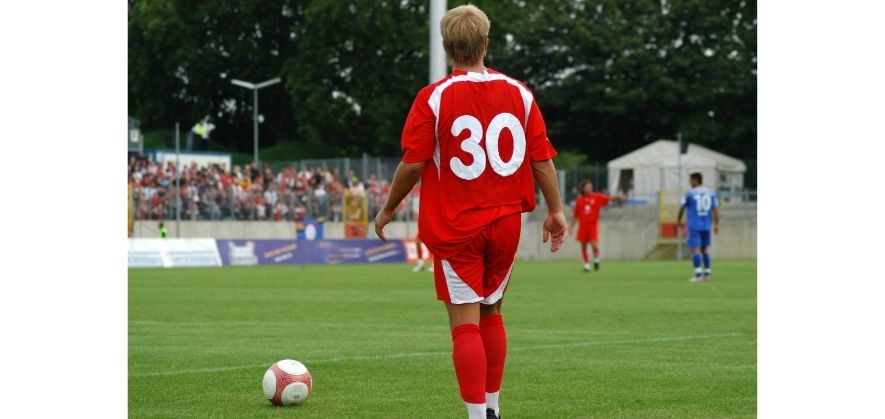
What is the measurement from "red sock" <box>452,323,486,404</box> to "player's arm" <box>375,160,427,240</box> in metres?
0.71

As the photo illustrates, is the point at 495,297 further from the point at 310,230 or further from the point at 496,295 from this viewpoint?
the point at 310,230

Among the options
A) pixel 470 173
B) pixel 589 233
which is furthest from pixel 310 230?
pixel 470 173

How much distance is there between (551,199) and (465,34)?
3.23 ft

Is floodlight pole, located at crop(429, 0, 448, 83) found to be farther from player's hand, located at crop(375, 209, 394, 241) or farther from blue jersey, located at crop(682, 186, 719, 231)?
player's hand, located at crop(375, 209, 394, 241)

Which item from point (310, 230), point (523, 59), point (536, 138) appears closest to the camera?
point (536, 138)

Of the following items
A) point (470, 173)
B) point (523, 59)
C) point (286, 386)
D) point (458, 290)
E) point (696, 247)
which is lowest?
point (286, 386)

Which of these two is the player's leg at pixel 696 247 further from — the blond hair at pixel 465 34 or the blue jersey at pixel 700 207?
the blond hair at pixel 465 34

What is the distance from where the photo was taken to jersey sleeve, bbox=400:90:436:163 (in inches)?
276

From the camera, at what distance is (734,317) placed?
1645 centimetres

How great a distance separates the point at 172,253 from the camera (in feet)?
115

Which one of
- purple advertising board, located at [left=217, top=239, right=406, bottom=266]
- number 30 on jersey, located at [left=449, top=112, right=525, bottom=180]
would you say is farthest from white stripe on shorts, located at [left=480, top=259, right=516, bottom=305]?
purple advertising board, located at [left=217, top=239, right=406, bottom=266]
